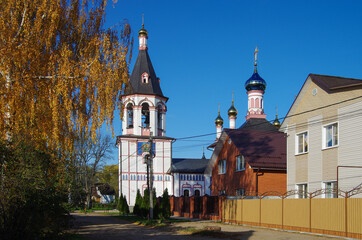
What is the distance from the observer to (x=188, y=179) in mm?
56312

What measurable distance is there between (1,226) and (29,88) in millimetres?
3891

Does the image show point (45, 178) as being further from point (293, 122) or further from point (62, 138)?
point (293, 122)

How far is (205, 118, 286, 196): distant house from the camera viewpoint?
2778 cm

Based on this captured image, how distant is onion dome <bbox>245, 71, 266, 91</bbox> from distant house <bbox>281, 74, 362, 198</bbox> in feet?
114

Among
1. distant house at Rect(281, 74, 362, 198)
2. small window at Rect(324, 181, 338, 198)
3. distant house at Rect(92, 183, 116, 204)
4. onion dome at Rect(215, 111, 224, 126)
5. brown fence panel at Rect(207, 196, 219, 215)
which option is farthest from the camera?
distant house at Rect(92, 183, 116, 204)

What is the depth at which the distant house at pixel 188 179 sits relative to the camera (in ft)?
180

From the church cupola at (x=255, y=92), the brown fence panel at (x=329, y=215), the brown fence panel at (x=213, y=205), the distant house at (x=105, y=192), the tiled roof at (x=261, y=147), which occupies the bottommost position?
the distant house at (x=105, y=192)

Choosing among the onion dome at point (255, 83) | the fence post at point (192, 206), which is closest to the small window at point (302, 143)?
the fence post at point (192, 206)

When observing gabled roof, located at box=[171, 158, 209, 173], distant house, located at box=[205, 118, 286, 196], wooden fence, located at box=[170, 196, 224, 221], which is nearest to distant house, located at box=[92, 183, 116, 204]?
gabled roof, located at box=[171, 158, 209, 173]

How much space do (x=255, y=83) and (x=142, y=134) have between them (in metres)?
17.6

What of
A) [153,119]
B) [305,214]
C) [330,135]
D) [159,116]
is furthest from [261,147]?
[159,116]

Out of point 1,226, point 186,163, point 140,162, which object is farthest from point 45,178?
point 186,163

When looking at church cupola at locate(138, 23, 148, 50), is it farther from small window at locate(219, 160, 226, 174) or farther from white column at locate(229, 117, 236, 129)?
small window at locate(219, 160, 226, 174)

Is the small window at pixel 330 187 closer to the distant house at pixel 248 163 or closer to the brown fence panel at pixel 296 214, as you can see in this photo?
the brown fence panel at pixel 296 214
